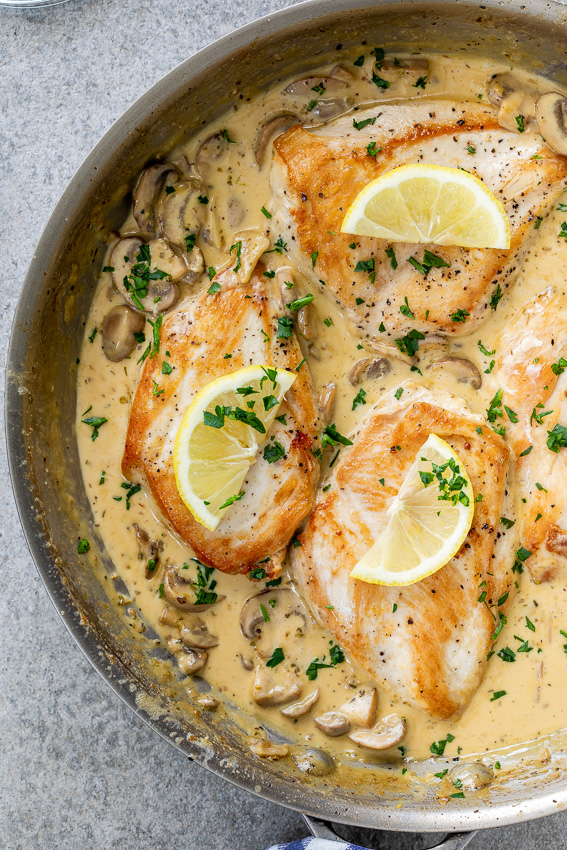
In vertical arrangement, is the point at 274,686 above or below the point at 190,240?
below

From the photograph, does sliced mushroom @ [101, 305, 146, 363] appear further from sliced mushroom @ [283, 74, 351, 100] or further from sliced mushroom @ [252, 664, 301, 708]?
sliced mushroom @ [252, 664, 301, 708]

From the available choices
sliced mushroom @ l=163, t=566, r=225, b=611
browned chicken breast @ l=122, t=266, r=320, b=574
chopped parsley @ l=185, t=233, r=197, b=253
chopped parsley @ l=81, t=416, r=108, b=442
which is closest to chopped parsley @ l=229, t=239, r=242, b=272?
browned chicken breast @ l=122, t=266, r=320, b=574

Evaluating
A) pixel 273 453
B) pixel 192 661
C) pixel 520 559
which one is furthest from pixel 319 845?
pixel 273 453

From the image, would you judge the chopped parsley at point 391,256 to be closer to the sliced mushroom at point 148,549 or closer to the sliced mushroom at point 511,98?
the sliced mushroom at point 511,98

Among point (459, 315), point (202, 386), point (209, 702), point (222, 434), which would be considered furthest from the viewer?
point (209, 702)

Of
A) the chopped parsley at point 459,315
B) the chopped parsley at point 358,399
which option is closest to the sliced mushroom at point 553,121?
the chopped parsley at point 459,315

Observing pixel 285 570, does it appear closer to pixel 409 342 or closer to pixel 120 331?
pixel 409 342

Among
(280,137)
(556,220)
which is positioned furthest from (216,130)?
(556,220)
